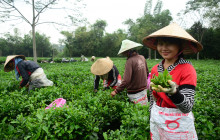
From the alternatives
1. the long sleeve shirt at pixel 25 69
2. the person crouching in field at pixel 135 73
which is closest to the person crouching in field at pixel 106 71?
the person crouching in field at pixel 135 73

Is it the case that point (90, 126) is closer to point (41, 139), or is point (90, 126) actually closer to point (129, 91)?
point (41, 139)

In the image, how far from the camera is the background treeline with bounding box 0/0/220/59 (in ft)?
80.2

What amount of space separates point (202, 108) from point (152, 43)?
143 cm

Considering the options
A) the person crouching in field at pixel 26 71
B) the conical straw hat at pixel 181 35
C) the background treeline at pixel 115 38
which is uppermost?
the background treeline at pixel 115 38

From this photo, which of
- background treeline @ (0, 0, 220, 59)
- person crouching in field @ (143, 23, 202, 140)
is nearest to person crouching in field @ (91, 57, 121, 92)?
person crouching in field @ (143, 23, 202, 140)

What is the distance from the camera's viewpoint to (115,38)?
137ft

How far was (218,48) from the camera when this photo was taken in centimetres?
2389

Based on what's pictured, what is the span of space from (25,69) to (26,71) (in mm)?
64

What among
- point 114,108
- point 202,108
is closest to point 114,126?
point 114,108

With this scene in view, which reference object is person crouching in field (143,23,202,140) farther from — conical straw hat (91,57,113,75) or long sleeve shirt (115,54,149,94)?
conical straw hat (91,57,113,75)

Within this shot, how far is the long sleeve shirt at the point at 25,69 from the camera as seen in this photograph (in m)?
3.54

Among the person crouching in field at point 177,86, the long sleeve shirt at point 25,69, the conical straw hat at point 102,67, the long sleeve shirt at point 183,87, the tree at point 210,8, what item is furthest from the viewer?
the tree at point 210,8

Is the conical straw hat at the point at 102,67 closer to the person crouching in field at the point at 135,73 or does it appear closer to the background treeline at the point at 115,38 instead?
the person crouching in field at the point at 135,73

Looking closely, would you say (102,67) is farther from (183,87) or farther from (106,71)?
(183,87)
